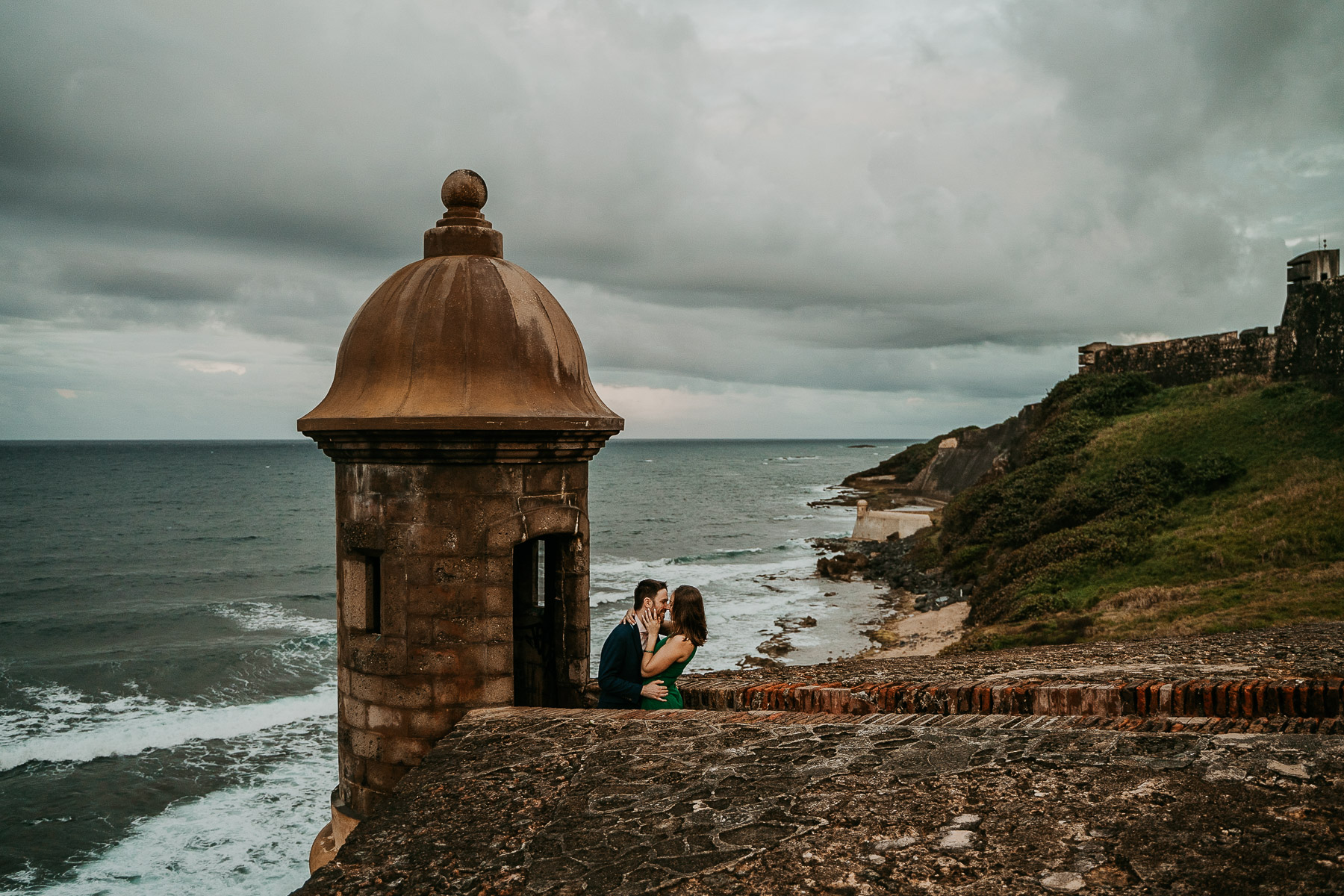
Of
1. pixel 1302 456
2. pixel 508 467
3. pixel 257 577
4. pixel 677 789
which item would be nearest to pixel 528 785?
pixel 677 789

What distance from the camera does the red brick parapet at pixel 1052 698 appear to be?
520cm

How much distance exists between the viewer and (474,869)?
10.9 ft

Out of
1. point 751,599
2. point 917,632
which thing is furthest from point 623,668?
point 751,599

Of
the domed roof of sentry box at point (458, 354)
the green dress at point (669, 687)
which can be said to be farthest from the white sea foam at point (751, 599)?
the domed roof of sentry box at point (458, 354)

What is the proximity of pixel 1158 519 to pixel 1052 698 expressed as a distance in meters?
15.2

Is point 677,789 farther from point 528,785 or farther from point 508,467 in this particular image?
point 508,467

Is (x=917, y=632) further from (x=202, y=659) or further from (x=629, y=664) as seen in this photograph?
(x=202, y=659)

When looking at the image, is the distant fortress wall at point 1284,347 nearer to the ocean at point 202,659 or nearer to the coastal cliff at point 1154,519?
the coastal cliff at point 1154,519

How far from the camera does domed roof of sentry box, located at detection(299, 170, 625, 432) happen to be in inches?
219

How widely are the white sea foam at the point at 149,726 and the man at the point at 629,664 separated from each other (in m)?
15.2

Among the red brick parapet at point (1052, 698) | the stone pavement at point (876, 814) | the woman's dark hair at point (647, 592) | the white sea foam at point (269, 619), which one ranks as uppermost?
the woman's dark hair at point (647, 592)

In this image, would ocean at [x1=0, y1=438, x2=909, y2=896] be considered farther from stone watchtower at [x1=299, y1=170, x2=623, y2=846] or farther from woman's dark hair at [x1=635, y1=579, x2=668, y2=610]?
woman's dark hair at [x1=635, y1=579, x2=668, y2=610]

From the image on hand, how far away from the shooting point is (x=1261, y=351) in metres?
25.3

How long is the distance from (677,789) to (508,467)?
2.56 meters
